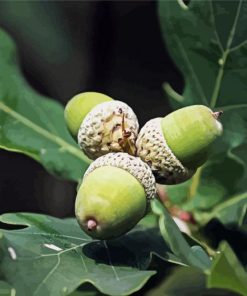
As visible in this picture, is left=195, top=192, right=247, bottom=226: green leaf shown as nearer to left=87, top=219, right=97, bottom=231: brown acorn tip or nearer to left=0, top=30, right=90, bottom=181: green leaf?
left=0, top=30, right=90, bottom=181: green leaf

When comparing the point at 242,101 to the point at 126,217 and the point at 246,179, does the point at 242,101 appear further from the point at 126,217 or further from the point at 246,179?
the point at 126,217

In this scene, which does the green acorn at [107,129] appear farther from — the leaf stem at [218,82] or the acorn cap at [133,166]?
the leaf stem at [218,82]

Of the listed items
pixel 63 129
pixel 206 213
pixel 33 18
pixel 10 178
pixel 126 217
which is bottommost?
pixel 10 178

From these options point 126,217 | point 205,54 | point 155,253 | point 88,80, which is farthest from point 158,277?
point 88,80

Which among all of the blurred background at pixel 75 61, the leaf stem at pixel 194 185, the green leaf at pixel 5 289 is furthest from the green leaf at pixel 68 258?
the blurred background at pixel 75 61

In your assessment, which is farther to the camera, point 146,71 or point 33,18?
point 146,71

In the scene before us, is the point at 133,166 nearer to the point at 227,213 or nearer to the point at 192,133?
the point at 192,133
